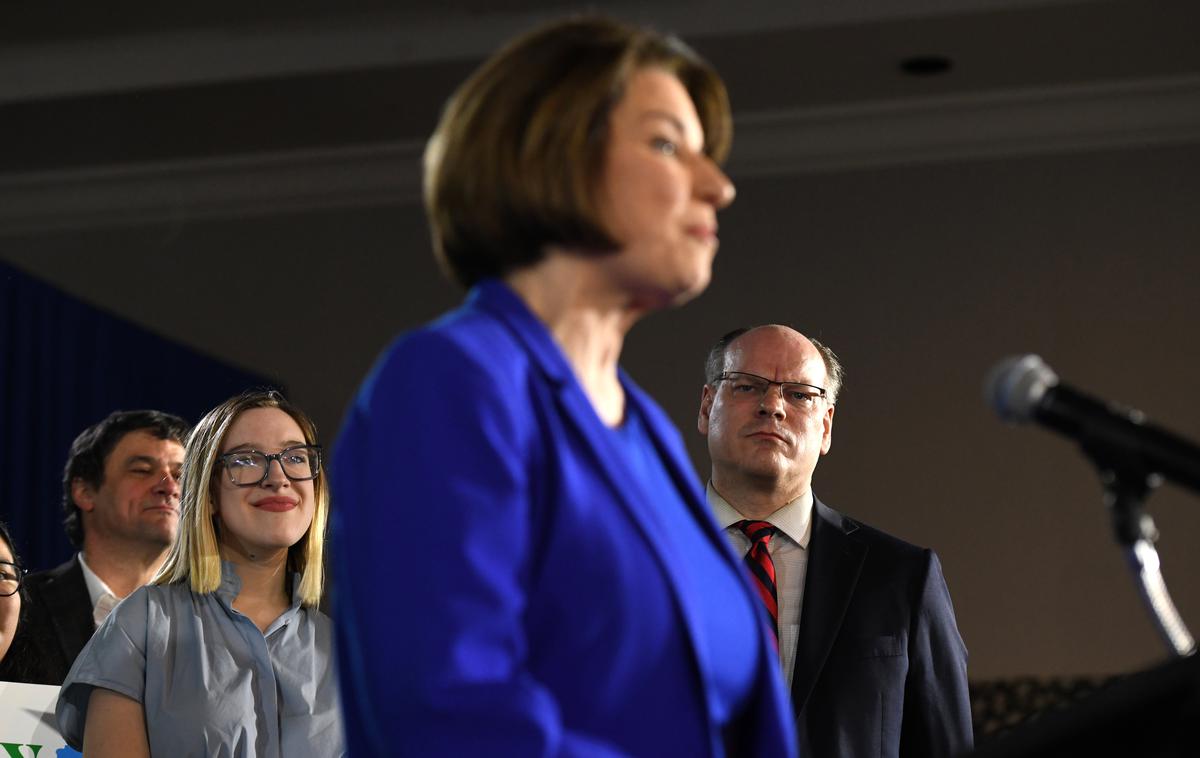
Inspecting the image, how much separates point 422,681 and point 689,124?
1.66ft

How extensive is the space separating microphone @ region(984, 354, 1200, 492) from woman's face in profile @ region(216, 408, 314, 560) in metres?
1.93

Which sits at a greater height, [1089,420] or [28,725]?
[1089,420]

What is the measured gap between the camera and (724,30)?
666 cm

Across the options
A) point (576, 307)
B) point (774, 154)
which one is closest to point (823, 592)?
point (576, 307)

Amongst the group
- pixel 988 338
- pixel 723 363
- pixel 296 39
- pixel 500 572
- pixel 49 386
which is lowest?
pixel 500 572

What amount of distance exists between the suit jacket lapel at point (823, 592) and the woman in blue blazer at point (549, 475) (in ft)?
5.27

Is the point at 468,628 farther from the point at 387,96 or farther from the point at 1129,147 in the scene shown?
the point at 1129,147

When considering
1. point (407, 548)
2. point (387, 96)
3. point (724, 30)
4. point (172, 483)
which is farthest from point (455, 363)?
point (387, 96)

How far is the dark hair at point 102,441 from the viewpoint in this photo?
4332 millimetres

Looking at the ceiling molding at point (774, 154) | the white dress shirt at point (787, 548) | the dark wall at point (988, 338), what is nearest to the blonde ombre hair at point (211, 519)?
the white dress shirt at point (787, 548)

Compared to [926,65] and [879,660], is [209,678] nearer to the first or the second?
[879,660]

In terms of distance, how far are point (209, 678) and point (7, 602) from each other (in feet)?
2.71

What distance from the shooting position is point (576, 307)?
1286 mm

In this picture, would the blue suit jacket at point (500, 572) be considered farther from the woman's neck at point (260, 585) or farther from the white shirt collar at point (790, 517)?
the white shirt collar at point (790, 517)
